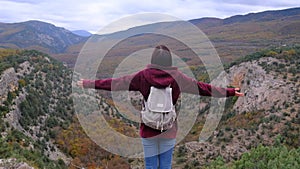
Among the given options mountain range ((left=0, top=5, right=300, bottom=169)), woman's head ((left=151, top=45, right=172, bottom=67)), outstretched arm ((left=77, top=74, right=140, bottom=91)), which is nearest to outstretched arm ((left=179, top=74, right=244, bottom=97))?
woman's head ((left=151, top=45, right=172, bottom=67))

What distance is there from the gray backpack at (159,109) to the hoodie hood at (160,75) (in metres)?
0.06

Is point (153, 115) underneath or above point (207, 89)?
underneath

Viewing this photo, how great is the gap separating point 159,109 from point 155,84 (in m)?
0.28

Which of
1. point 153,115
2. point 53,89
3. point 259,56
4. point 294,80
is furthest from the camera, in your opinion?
point 259,56

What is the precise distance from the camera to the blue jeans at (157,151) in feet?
13.4

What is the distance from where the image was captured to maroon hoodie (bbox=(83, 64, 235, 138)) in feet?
12.6

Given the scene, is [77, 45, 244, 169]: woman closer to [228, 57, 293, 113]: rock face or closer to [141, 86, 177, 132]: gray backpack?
[141, 86, 177, 132]: gray backpack

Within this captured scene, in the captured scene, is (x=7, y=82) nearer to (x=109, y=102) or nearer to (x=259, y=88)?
(x=109, y=102)

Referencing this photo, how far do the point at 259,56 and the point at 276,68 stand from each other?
13.3 ft

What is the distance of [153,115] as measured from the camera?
3826 mm

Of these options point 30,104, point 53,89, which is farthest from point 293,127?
point 53,89

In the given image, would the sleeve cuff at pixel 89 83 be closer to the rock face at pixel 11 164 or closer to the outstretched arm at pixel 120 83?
the outstretched arm at pixel 120 83

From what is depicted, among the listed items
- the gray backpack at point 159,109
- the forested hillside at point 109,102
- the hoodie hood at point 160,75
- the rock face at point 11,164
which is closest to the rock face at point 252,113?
the forested hillside at point 109,102

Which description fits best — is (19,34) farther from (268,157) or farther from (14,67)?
(268,157)
